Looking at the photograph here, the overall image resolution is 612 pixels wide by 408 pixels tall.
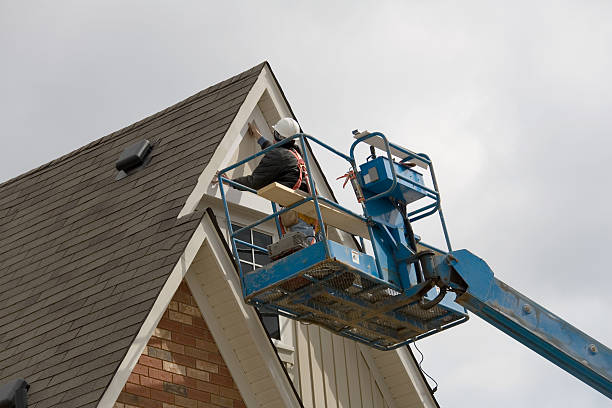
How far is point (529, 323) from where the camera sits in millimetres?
11547

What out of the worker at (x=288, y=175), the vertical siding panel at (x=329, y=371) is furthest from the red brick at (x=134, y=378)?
the vertical siding panel at (x=329, y=371)

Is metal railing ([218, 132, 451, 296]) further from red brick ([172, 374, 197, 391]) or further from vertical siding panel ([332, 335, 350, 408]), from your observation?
vertical siding panel ([332, 335, 350, 408])

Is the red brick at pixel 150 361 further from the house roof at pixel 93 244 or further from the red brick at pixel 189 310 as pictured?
the red brick at pixel 189 310

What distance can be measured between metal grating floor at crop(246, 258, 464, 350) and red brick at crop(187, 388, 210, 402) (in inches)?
47.3

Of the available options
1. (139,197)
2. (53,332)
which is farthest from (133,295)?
(139,197)

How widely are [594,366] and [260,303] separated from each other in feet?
10.8

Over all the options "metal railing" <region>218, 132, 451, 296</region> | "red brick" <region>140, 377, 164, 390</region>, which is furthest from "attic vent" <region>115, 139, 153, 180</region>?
"red brick" <region>140, 377, 164, 390</region>

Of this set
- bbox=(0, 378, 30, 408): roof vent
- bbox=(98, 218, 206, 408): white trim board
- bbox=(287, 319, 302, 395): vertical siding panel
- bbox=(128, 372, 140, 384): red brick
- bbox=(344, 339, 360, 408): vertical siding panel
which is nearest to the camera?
bbox=(98, 218, 206, 408): white trim board

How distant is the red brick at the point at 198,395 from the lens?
1166 cm

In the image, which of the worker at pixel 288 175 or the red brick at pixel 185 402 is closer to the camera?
the red brick at pixel 185 402

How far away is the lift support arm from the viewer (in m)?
11.4

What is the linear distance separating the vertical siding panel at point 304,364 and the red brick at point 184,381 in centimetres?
200

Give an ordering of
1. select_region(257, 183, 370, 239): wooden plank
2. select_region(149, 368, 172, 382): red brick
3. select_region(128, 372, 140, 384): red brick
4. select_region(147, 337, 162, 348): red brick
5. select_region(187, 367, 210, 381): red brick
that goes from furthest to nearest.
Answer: select_region(187, 367, 210, 381): red brick
select_region(147, 337, 162, 348): red brick
select_region(149, 368, 172, 382): red brick
select_region(128, 372, 140, 384): red brick
select_region(257, 183, 370, 239): wooden plank

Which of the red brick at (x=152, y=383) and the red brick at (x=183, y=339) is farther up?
the red brick at (x=183, y=339)
